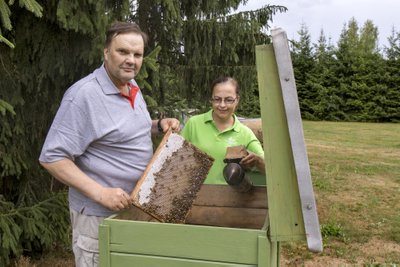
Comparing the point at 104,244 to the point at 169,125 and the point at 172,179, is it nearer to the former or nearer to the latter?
the point at 172,179

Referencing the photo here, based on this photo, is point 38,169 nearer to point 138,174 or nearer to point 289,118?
point 138,174

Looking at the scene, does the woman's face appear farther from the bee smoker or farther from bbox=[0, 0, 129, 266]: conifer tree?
bbox=[0, 0, 129, 266]: conifer tree

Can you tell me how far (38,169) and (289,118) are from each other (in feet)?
10.6

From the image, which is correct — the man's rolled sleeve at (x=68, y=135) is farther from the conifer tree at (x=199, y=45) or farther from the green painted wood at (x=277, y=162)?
the conifer tree at (x=199, y=45)

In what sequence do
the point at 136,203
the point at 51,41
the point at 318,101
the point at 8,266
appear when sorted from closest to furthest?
1. the point at 136,203
2. the point at 51,41
3. the point at 8,266
4. the point at 318,101

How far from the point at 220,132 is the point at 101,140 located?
1.01 m

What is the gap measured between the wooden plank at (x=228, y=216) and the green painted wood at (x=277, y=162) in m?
0.96

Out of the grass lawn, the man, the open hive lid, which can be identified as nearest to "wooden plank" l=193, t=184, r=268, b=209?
the open hive lid

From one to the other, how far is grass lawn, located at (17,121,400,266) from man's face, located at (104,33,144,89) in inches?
107

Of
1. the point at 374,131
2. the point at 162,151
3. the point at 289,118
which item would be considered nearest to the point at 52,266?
the point at 162,151

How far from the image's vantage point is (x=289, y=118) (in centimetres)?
159

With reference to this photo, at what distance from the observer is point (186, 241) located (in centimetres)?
171

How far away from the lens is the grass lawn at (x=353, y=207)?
4.93m

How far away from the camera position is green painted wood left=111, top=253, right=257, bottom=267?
1696 millimetres
